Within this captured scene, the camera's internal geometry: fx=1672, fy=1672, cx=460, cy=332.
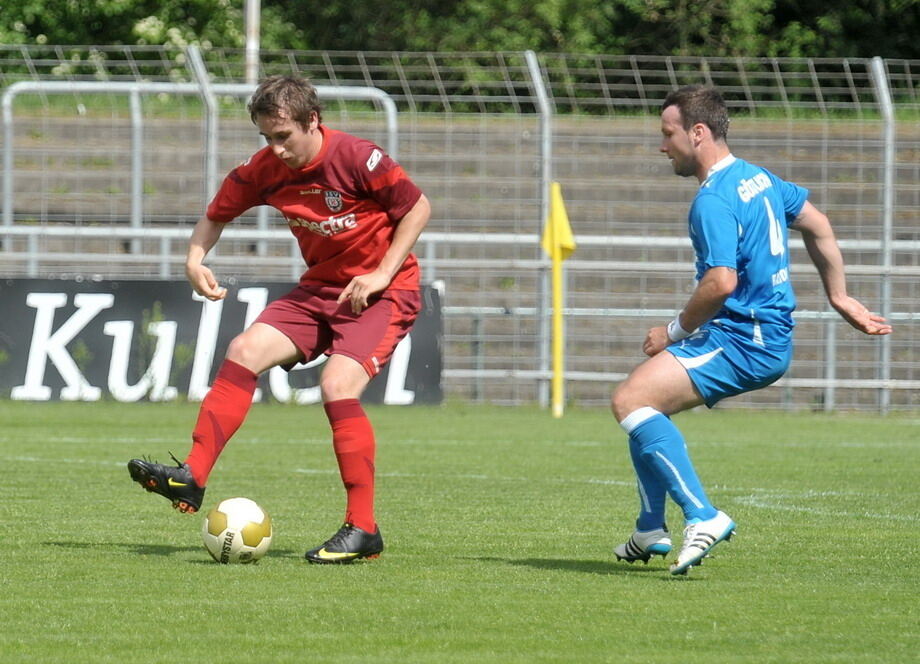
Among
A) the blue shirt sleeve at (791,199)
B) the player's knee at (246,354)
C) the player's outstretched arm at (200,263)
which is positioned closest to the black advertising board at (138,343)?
the player's outstretched arm at (200,263)

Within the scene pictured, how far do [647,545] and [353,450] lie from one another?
1.10 metres

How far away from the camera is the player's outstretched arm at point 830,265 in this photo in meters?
5.91

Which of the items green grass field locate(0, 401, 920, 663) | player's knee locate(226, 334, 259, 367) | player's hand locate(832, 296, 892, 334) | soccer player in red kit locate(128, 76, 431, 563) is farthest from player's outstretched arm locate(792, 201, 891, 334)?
player's knee locate(226, 334, 259, 367)

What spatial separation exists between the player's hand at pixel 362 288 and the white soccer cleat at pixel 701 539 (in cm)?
144

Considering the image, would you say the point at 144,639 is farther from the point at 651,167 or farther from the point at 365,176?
the point at 651,167

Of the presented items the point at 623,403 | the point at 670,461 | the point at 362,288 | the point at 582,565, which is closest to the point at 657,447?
the point at 670,461

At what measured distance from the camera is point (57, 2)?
28.7 metres

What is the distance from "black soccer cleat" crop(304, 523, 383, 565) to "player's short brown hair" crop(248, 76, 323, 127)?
4.79 feet

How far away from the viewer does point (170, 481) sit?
19.0ft

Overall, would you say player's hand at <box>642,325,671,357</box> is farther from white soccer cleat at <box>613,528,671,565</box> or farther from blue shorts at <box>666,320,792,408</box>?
white soccer cleat at <box>613,528,671,565</box>

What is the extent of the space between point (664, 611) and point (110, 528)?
2.80 meters

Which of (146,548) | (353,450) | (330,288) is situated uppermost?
(330,288)

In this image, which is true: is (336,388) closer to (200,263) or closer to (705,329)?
(200,263)

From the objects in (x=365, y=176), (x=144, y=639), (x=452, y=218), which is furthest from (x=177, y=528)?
(x=452, y=218)
